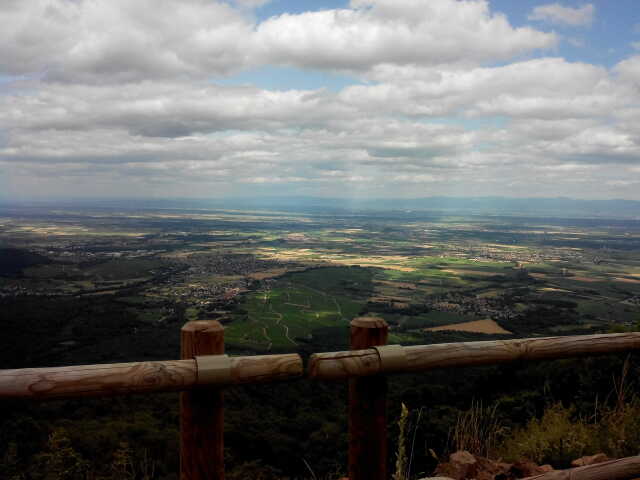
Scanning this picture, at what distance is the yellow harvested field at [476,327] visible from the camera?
32.1 m

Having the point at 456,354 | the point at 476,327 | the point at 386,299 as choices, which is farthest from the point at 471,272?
the point at 456,354

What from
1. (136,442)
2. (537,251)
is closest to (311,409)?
(136,442)

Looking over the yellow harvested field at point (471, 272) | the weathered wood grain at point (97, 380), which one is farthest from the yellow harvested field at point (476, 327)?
the weathered wood grain at point (97, 380)

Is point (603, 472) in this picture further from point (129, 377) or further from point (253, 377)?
point (129, 377)

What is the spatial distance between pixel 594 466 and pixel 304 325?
32.2m

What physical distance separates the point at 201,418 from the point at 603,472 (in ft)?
7.08

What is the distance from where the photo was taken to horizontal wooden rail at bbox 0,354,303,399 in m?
1.96

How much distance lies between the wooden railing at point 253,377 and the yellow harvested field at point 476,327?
102 ft

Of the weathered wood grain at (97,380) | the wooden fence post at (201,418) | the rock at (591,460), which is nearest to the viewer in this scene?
the weathered wood grain at (97,380)

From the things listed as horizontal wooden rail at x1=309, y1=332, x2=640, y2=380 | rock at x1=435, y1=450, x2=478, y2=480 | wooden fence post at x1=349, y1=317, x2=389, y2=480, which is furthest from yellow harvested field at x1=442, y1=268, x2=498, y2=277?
wooden fence post at x1=349, y1=317, x2=389, y2=480

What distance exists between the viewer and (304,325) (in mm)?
34375

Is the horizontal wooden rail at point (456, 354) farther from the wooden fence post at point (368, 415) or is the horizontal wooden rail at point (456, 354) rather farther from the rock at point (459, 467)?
the rock at point (459, 467)

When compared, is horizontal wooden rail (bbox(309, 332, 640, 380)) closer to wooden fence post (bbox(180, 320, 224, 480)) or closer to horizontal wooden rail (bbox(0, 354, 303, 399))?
horizontal wooden rail (bbox(0, 354, 303, 399))

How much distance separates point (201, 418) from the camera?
2.20 metres
